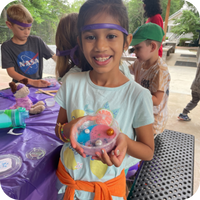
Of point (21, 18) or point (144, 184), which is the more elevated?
point (21, 18)

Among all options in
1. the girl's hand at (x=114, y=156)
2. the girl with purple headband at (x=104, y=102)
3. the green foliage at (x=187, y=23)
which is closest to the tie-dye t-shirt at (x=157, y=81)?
the girl with purple headband at (x=104, y=102)

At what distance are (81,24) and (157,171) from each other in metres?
1.33

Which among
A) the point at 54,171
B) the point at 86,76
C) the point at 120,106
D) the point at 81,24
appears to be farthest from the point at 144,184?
the point at 81,24

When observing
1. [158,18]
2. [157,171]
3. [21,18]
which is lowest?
[157,171]

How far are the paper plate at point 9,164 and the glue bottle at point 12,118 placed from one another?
283mm

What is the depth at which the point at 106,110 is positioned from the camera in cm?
77

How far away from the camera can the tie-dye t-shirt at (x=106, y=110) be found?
0.75 meters

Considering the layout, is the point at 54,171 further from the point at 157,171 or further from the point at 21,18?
the point at 21,18

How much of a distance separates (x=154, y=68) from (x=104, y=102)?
3.06ft

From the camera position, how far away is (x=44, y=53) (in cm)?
251

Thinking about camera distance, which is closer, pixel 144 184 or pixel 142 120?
pixel 142 120

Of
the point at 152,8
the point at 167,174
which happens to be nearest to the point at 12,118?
the point at 167,174

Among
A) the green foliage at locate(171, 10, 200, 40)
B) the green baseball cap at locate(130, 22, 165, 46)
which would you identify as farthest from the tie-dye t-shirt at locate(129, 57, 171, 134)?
the green foliage at locate(171, 10, 200, 40)

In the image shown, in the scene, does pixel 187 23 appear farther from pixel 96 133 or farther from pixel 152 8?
pixel 96 133
